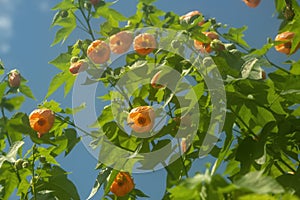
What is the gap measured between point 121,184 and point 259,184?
4.34ft

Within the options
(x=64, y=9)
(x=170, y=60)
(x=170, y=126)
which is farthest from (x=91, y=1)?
(x=170, y=126)

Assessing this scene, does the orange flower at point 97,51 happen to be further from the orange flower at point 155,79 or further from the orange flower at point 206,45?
the orange flower at point 206,45

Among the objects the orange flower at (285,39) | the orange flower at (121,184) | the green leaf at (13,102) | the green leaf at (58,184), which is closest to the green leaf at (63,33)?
the green leaf at (58,184)

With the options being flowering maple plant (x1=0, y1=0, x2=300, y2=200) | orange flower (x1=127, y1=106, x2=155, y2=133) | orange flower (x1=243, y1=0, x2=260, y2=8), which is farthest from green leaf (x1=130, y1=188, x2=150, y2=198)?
orange flower (x1=243, y1=0, x2=260, y2=8)

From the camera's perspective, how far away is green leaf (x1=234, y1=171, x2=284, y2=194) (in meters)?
0.89

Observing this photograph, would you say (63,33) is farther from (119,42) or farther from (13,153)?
(13,153)

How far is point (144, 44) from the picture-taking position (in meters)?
2.32

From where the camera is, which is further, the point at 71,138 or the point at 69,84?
the point at 69,84

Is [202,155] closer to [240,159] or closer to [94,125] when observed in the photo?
[240,159]

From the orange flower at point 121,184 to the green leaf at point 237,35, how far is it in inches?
33.0

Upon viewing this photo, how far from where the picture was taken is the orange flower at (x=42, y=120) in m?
2.27

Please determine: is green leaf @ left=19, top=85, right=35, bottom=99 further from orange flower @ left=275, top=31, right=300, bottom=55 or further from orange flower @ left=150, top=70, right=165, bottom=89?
orange flower @ left=275, top=31, right=300, bottom=55

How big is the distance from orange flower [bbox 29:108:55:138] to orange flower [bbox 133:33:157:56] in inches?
20.6

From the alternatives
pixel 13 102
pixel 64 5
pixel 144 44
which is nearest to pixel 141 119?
pixel 144 44
